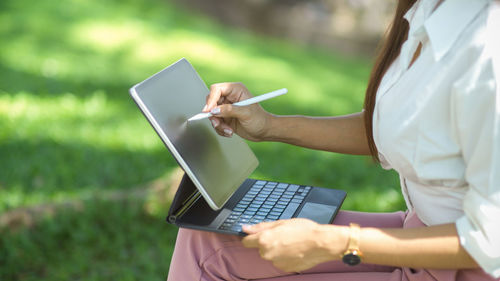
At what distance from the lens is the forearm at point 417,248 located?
4.09 ft

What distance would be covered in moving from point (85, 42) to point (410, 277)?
490 centimetres

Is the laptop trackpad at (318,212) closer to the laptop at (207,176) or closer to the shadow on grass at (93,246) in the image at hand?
the laptop at (207,176)

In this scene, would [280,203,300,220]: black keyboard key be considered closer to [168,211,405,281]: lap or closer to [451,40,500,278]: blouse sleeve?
[168,211,405,281]: lap

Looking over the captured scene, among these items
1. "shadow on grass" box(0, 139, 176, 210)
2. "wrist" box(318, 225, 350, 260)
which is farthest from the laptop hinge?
"shadow on grass" box(0, 139, 176, 210)

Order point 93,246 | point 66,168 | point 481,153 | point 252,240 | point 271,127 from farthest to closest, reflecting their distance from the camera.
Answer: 1. point 66,168
2. point 93,246
3. point 271,127
4. point 252,240
5. point 481,153

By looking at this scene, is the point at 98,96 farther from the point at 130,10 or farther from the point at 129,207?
the point at 130,10

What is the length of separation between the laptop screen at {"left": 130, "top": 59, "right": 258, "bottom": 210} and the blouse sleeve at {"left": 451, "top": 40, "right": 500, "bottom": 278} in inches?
23.2

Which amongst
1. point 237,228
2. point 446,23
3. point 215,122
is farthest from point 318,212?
point 446,23

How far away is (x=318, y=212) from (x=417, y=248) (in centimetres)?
38

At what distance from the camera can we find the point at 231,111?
157 centimetres

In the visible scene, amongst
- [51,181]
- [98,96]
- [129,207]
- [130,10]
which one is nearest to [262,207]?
[129,207]

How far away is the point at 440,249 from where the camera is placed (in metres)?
1.25

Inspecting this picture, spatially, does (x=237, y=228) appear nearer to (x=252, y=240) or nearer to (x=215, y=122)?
(x=252, y=240)

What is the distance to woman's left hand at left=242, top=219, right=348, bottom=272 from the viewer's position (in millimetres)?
1259
